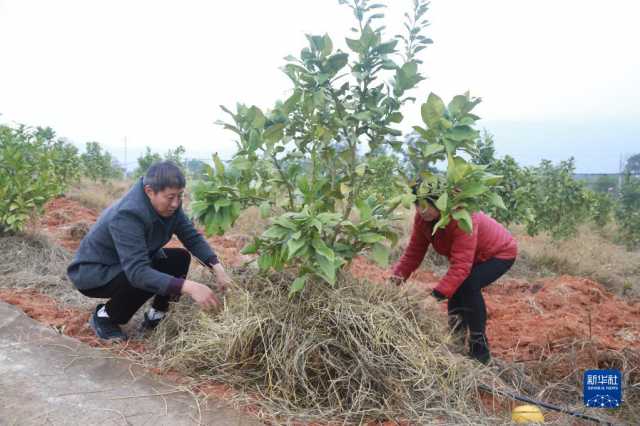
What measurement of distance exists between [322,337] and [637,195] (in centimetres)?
896

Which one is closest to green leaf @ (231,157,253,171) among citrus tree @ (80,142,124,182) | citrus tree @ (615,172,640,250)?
citrus tree @ (615,172,640,250)

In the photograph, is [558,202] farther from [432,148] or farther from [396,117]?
[432,148]

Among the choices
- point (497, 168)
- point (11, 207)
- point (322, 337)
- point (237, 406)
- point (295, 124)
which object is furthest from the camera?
point (497, 168)

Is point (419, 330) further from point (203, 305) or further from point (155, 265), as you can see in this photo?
point (155, 265)

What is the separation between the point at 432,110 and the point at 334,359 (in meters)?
1.23

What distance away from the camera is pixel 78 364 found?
96.3 inches

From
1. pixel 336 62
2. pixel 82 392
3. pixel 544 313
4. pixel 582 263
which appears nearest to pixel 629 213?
pixel 582 263

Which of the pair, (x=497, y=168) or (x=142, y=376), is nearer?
(x=142, y=376)

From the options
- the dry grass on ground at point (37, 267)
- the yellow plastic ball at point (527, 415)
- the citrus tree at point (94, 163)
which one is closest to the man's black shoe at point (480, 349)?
the yellow plastic ball at point (527, 415)

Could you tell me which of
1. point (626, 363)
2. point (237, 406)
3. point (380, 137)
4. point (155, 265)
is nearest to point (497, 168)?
point (626, 363)

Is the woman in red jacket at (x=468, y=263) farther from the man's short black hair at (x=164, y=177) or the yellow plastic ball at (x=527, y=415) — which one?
the man's short black hair at (x=164, y=177)

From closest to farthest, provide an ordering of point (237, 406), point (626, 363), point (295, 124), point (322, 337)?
1. point (237, 406)
2. point (322, 337)
3. point (295, 124)
4. point (626, 363)

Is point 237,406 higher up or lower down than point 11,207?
lower down

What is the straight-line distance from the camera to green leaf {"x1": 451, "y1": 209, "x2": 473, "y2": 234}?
2184mm
